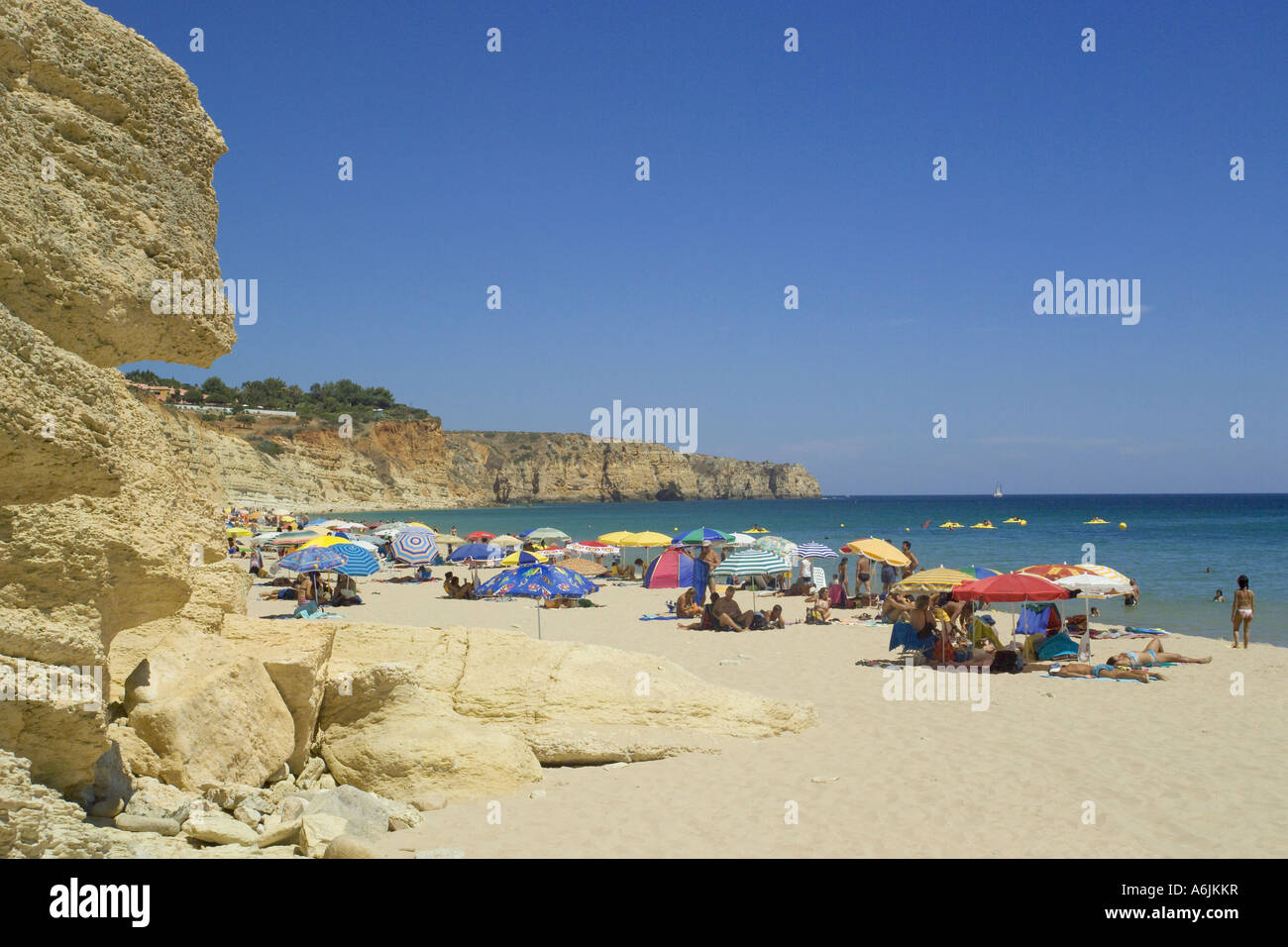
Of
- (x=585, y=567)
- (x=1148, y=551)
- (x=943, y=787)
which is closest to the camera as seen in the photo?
(x=943, y=787)

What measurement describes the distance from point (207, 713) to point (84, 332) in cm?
255

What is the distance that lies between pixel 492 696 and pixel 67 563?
401cm

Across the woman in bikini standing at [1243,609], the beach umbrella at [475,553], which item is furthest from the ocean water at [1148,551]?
the beach umbrella at [475,553]

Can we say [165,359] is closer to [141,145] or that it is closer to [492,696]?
[141,145]

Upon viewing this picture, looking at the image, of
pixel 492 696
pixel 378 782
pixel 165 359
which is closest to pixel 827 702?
pixel 492 696

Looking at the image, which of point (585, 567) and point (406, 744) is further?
point (585, 567)

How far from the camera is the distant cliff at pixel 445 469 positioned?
236ft

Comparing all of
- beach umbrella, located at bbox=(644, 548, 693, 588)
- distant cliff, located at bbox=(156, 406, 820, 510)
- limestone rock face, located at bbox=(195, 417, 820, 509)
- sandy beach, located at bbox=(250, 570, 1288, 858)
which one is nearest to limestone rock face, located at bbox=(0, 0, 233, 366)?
distant cliff, located at bbox=(156, 406, 820, 510)

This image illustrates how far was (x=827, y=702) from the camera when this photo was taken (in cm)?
981

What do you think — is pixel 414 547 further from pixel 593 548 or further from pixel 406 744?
pixel 406 744

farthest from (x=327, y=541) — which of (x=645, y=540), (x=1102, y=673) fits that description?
(x=1102, y=673)

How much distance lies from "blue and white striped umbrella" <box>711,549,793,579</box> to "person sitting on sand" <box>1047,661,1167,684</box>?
6.67 metres

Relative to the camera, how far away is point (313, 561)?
58.6 feet

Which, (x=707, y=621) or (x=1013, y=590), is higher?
(x=1013, y=590)
